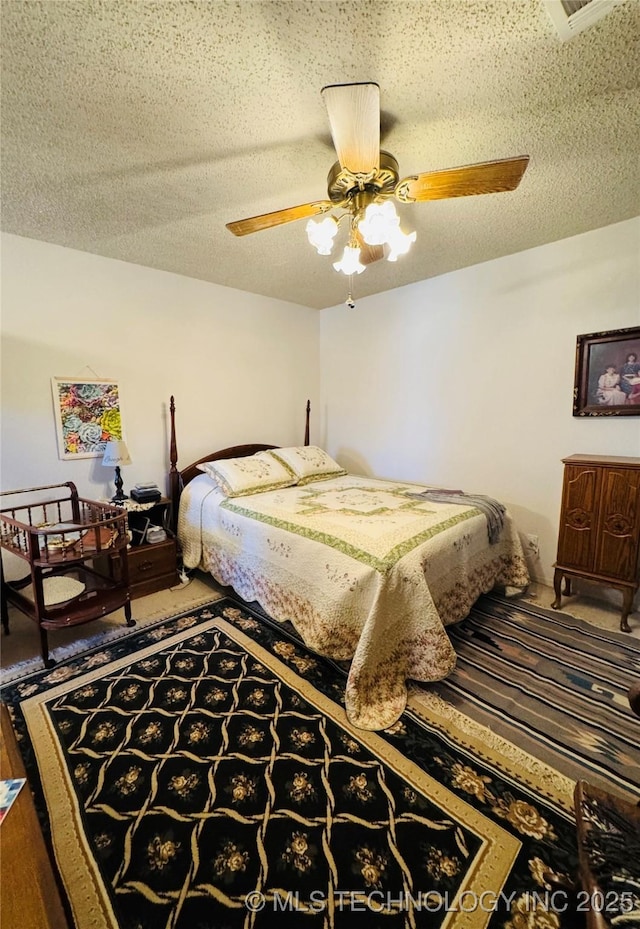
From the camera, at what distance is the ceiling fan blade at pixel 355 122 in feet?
3.74

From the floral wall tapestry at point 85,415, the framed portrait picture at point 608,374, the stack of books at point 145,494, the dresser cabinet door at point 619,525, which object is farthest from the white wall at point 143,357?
the dresser cabinet door at point 619,525

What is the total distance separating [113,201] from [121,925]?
2.95 m

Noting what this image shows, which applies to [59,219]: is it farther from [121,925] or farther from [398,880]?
[398,880]

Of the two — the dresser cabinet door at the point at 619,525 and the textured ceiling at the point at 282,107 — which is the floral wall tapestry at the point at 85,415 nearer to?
the textured ceiling at the point at 282,107

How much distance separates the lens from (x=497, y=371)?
3.00 m

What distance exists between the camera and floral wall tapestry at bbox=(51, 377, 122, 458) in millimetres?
2674

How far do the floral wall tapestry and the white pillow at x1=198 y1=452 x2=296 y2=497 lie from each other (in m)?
0.77

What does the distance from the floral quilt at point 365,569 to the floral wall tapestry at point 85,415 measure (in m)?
0.89

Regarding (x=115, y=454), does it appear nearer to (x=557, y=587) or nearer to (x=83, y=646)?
(x=83, y=646)

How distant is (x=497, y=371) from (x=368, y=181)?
1.93 meters

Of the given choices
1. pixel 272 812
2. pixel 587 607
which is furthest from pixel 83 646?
pixel 587 607

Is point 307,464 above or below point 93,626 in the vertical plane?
above

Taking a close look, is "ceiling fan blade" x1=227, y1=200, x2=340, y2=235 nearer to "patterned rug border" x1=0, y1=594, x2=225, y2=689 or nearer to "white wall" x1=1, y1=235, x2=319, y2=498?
"white wall" x1=1, y1=235, x2=319, y2=498

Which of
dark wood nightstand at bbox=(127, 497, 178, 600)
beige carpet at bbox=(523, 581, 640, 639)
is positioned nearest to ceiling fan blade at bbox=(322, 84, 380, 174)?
dark wood nightstand at bbox=(127, 497, 178, 600)
